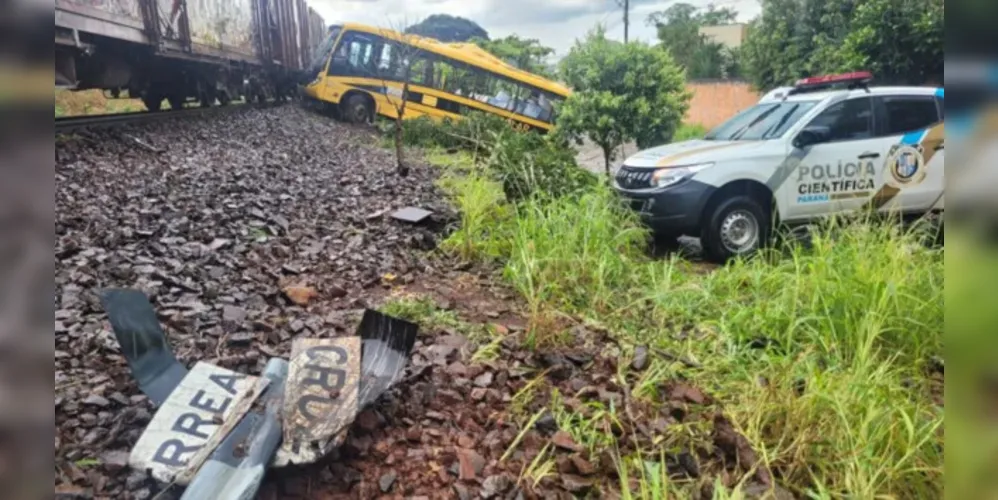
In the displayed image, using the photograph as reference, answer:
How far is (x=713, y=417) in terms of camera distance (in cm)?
211

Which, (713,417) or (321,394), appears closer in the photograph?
(321,394)

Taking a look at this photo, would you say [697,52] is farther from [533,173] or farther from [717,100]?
[533,173]

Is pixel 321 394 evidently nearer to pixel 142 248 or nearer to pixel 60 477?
pixel 60 477

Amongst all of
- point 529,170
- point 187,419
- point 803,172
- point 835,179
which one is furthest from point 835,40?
point 187,419

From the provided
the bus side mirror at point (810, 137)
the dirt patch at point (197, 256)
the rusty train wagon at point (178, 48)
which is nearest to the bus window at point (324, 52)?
the rusty train wagon at point (178, 48)

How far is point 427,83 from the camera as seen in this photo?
14.6 metres

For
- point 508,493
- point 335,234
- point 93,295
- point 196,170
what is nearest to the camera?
point 508,493

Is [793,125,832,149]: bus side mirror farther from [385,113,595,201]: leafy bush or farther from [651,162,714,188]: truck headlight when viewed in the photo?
[385,113,595,201]: leafy bush

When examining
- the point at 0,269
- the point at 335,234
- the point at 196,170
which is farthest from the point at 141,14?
the point at 0,269

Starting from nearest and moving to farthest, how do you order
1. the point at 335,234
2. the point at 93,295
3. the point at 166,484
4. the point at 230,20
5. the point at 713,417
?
1. the point at 166,484
2. the point at 713,417
3. the point at 93,295
4. the point at 335,234
5. the point at 230,20

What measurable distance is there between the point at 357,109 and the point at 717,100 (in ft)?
28.0

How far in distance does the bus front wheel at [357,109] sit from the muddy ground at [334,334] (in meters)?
9.50

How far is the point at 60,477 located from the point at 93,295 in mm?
1460

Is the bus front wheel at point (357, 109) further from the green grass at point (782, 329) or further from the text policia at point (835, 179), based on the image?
the text policia at point (835, 179)
